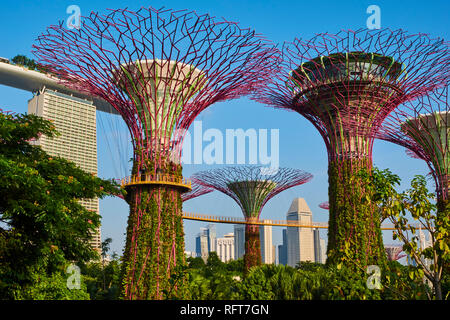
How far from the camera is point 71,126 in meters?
78.1

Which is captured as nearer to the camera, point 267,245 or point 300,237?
point 267,245

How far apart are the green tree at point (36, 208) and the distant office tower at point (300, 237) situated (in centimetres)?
16467

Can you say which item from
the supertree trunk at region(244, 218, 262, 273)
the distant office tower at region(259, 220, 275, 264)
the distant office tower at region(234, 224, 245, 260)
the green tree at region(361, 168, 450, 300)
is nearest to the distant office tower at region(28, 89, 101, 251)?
the supertree trunk at region(244, 218, 262, 273)

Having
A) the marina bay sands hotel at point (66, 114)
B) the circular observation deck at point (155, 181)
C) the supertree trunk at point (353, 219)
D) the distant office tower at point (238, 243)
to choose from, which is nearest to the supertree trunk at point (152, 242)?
the circular observation deck at point (155, 181)

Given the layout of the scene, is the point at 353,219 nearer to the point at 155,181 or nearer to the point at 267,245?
the point at 155,181

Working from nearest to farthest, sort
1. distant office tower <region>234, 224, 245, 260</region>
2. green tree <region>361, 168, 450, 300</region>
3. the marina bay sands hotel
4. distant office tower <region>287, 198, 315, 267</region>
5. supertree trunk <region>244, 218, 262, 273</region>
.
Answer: green tree <region>361, 168, 450, 300</region>
supertree trunk <region>244, 218, 262, 273</region>
the marina bay sands hotel
distant office tower <region>287, 198, 315, 267</region>
distant office tower <region>234, 224, 245, 260</region>

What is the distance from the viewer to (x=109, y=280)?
33.5 metres

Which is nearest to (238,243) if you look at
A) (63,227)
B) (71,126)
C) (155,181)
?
(71,126)

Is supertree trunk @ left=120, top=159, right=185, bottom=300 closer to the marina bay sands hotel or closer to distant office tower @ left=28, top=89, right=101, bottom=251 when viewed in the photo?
the marina bay sands hotel

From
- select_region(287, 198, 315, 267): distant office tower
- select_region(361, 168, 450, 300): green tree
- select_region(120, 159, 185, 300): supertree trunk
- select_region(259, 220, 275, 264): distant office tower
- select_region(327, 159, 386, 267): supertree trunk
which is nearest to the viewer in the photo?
select_region(361, 168, 450, 300): green tree

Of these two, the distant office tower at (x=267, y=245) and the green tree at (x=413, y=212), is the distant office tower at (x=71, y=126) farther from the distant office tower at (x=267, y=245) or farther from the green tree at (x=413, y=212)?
the distant office tower at (x=267, y=245)

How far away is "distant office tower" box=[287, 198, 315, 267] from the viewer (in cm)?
17645

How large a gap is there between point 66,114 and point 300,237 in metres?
125

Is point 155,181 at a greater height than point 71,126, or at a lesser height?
lesser
